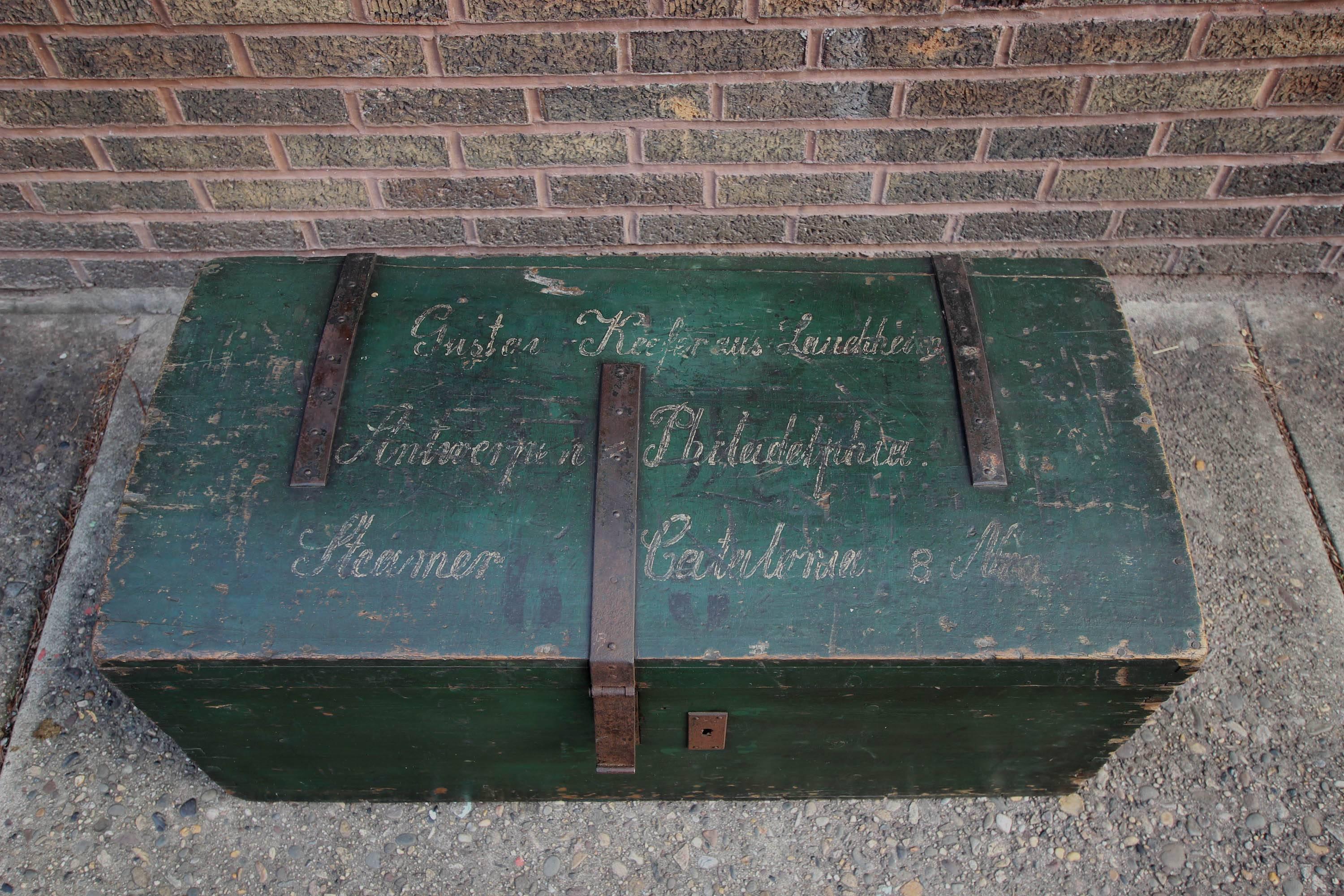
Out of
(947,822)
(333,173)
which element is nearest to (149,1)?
(333,173)

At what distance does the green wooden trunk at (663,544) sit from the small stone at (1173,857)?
0.77ft

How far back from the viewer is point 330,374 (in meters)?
1.78

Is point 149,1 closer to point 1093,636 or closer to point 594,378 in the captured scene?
point 594,378

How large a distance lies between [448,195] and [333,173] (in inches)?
10.9

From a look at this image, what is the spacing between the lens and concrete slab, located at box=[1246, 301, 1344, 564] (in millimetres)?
2297

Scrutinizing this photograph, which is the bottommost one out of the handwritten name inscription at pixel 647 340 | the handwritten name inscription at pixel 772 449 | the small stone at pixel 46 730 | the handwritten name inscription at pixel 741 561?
the small stone at pixel 46 730

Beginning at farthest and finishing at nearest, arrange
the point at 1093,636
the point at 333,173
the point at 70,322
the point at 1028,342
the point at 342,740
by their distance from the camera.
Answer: the point at 70,322, the point at 333,173, the point at 1028,342, the point at 342,740, the point at 1093,636

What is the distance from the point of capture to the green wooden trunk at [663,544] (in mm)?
1531

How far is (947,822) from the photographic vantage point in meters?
1.89

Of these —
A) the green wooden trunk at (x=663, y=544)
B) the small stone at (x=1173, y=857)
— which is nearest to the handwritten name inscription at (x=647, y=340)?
the green wooden trunk at (x=663, y=544)

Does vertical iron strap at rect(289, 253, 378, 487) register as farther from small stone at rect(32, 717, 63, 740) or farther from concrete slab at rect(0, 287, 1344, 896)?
→ small stone at rect(32, 717, 63, 740)

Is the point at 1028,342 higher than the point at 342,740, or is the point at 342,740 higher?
the point at 1028,342

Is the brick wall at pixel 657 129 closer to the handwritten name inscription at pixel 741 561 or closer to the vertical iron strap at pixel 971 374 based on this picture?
the vertical iron strap at pixel 971 374

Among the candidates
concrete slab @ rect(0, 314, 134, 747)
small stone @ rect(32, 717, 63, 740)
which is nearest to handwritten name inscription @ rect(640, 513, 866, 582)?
small stone @ rect(32, 717, 63, 740)
